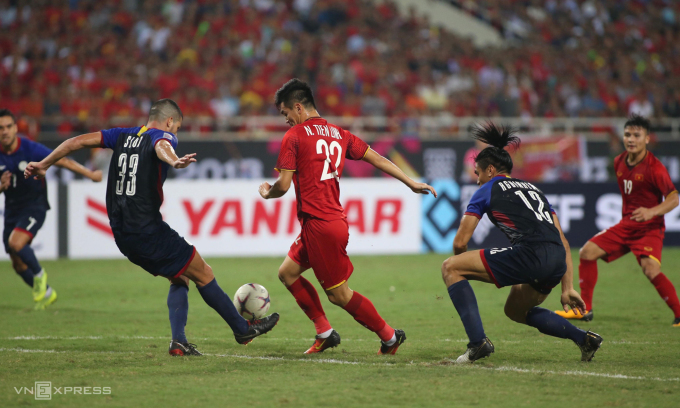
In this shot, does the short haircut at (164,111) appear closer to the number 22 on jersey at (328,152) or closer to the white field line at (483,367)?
the number 22 on jersey at (328,152)

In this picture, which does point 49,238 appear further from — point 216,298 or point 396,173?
point 396,173

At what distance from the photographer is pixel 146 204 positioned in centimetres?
612

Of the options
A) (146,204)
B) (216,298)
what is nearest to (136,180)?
(146,204)

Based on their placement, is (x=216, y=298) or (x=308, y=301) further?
(x=308, y=301)

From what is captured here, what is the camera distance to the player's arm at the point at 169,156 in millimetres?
5578

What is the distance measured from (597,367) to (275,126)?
14103 mm

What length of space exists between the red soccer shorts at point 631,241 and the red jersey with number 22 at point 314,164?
3.86m

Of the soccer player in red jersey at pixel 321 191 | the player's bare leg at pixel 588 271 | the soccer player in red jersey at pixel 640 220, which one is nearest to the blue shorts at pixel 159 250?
the soccer player in red jersey at pixel 321 191

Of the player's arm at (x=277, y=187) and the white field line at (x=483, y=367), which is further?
the player's arm at (x=277, y=187)

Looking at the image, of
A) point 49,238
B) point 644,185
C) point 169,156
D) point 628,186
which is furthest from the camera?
point 49,238

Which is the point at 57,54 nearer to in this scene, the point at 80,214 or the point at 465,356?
the point at 80,214

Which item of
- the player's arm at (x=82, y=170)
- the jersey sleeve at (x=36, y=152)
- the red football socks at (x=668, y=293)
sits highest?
the jersey sleeve at (x=36, y=152)

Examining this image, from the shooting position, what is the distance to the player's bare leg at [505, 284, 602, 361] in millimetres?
5789

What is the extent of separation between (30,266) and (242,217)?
609 cm
